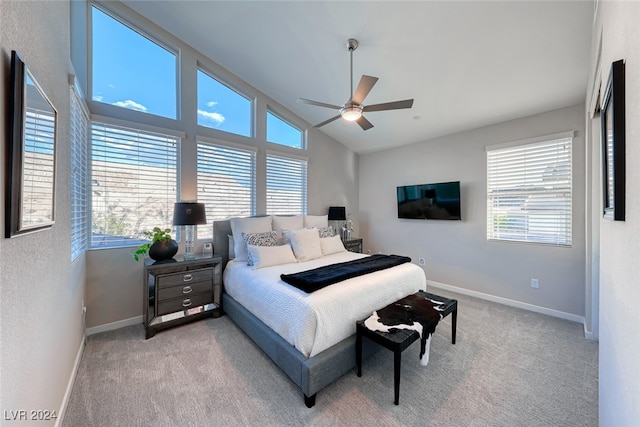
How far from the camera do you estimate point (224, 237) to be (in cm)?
370

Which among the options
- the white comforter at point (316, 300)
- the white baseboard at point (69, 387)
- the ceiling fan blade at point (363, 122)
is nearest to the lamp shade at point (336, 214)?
the white comforter at point (316, 300)

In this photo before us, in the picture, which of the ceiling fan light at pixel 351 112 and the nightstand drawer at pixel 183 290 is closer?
the ceiling fan light at pixel 351 112

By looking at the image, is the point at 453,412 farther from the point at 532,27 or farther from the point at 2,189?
the point at 532,27

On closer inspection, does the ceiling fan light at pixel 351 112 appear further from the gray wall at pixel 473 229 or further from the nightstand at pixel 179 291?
the gray wall at pixel 473 229

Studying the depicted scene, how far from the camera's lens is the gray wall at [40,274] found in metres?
0.95

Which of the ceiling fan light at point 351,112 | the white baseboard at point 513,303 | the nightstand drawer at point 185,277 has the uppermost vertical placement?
the ceiling fan light at point 351,112

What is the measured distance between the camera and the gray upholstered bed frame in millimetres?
1762

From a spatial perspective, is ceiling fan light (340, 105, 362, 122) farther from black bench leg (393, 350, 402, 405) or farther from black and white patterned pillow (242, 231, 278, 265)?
black bench leg (393, 350, 402, 405)

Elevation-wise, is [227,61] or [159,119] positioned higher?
[227,61]

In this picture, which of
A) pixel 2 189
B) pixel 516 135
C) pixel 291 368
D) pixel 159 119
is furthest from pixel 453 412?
pixel 159 119

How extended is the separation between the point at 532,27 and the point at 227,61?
139 inches

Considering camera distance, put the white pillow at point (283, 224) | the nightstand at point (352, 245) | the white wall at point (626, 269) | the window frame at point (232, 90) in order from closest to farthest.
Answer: the white wall at point (626, 269) → the window frame at point (232, 90) → the white pillow at point (283, 224) → the nightstand at point (352, 245)

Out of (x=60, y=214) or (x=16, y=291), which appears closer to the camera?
(x=16, y=291)

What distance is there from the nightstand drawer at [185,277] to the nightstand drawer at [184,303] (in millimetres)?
186
